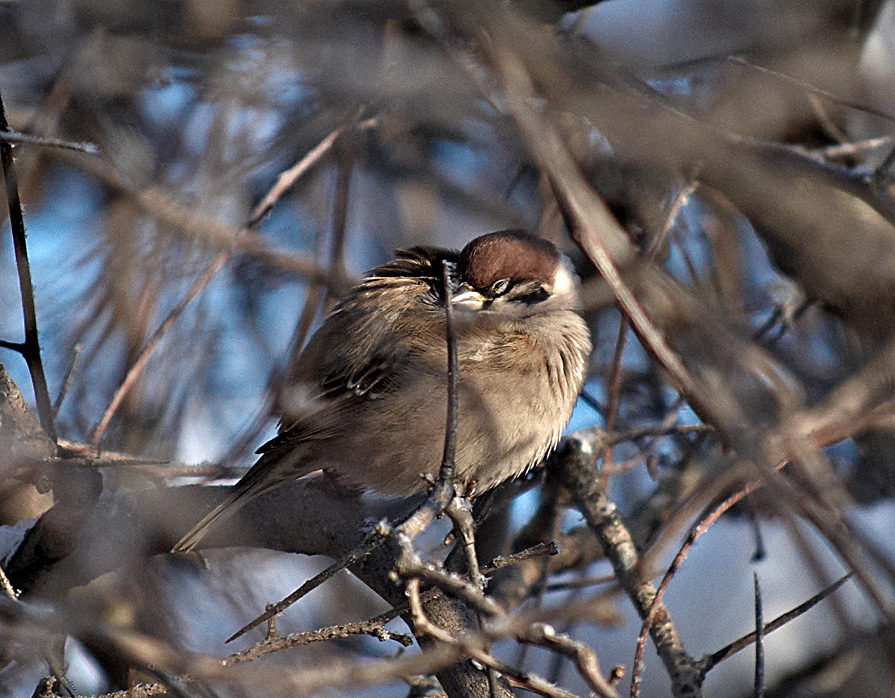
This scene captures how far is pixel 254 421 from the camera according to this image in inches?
138

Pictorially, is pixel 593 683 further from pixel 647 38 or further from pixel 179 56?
pixel 179 56

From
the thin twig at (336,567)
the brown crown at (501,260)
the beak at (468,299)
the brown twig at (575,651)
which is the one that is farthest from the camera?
the brown crown at (501,260)

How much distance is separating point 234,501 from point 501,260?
4.71ft

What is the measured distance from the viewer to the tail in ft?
10.3

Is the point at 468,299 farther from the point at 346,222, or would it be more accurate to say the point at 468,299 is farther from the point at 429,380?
the point at 346,222

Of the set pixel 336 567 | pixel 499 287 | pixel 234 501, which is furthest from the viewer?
pixel 499 287

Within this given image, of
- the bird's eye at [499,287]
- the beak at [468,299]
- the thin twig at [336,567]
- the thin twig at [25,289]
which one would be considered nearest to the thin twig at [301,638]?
the thin twig at [336,567]

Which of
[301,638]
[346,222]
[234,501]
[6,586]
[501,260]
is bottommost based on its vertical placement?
[301,638]

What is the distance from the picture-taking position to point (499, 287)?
11.3 feet

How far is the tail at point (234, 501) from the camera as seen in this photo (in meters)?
3.14

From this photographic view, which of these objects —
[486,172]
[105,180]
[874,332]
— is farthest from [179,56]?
[874,332]

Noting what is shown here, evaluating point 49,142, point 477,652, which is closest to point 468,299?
point 49,142

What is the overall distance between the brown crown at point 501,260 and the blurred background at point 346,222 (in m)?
0.36

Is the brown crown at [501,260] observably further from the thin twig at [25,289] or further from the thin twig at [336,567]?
the thin twig at [336,567]
